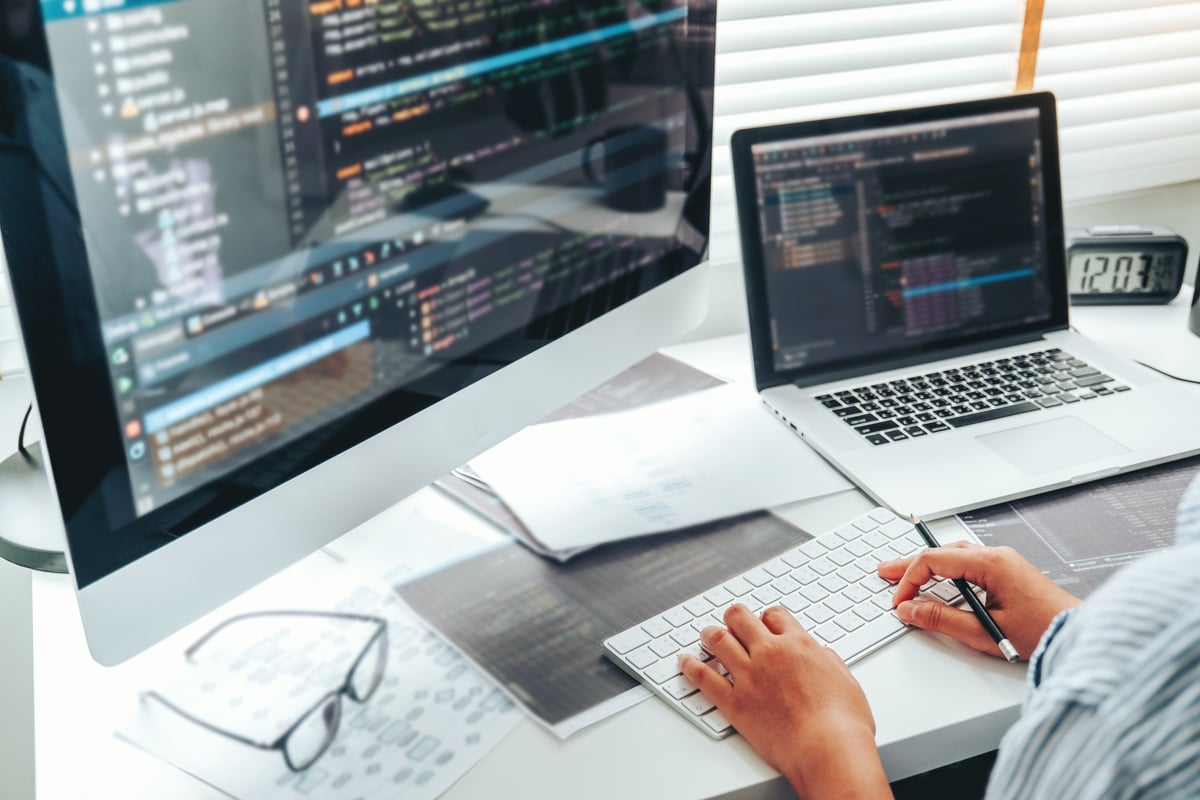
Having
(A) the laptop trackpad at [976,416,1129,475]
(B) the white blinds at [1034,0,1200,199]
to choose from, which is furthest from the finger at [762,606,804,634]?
(B) the white blinds at [1034,0,1200,199]

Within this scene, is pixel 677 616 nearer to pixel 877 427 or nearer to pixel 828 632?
pixel 828 632

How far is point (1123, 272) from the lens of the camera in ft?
4.31

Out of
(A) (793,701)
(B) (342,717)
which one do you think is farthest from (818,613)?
(B) (342,717)

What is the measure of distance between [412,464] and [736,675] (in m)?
0.27

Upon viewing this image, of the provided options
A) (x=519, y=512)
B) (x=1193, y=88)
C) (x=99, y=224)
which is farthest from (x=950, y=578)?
(x=1193, y=88)

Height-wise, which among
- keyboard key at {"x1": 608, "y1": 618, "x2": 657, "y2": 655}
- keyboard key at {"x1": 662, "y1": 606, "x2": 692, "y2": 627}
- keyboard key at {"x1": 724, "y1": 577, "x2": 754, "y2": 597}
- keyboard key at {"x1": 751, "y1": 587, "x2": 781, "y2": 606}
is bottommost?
keyboard key at {"x1": 751, "y1": 587, "x2": 781, "y2": 606}

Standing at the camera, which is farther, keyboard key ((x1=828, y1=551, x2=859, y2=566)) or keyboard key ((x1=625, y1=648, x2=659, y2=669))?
keyboard key ((x1=828, y1=551, x2=859, y2=566))

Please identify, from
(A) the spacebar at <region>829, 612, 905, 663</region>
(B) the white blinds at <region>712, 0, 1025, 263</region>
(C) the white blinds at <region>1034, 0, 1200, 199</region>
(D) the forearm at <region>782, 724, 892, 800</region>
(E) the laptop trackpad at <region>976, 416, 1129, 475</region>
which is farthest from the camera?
(C) the white blinds at <region>1034, 0, 1200, 199</region>

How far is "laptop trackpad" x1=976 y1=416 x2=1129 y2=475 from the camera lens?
0.95 metres

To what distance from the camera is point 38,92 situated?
1.55 feet

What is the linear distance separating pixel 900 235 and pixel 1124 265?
40cm

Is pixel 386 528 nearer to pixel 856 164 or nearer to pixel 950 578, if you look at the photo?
pixel 950 578

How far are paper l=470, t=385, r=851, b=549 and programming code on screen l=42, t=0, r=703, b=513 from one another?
0.55 ft

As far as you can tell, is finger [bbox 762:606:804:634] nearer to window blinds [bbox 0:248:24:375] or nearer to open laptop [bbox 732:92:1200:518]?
open laptop [bbox 732:92:1200:518]
